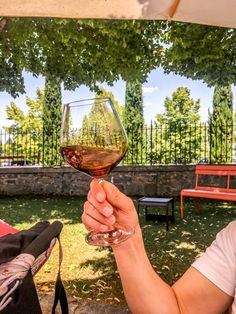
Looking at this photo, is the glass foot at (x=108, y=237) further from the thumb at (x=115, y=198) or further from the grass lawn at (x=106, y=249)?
the grass lawn at (x=106, y=249)

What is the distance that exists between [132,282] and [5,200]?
964 cm

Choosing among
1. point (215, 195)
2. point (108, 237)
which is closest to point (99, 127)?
point (108, 237)

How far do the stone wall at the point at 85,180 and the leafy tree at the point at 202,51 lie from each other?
2.93 m

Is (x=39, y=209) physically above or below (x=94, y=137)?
below

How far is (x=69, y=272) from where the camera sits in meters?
4.08

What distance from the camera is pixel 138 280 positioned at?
1.13m

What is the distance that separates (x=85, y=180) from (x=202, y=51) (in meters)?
5.53

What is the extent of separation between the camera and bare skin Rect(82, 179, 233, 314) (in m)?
0.93

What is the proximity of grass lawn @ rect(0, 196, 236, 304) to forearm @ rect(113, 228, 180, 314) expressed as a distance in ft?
7.42

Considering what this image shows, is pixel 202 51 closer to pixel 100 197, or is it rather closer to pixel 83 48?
pixel 83 48

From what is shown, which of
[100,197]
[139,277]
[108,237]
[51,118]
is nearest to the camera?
[100,197]

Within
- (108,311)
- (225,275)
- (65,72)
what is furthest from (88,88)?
(225,275)

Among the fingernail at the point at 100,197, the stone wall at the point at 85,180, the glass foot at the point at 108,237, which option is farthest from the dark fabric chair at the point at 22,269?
the stone wall at the point at 85,180

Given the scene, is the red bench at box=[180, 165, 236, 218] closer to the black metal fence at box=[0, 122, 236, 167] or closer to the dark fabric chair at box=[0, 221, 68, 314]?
the black metal fence at box=[0, 122, 236, 167]
